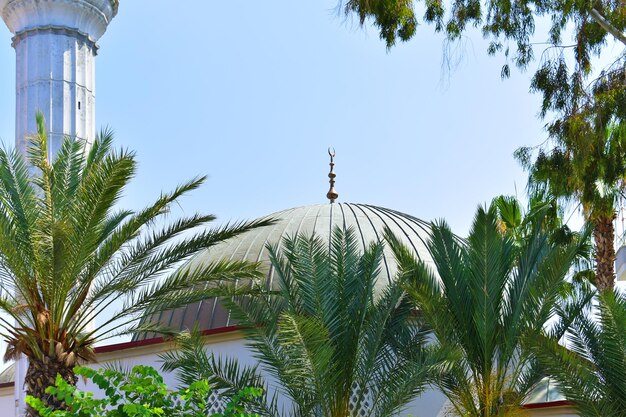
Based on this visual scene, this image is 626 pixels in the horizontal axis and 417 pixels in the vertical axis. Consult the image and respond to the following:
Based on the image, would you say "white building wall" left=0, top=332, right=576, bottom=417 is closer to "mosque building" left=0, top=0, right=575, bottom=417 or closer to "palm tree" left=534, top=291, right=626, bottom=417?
"mosque building" left=0, top=0, right=575, bottom=417

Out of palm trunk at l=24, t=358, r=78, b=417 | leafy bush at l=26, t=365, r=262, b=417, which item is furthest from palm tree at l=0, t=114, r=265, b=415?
leafy bush at l=26, t=365, r=262, b=417

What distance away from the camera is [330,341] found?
1325cm

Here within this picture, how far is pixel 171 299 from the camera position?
571 inches

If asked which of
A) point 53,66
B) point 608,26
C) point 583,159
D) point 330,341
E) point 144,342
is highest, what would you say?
point 53,66

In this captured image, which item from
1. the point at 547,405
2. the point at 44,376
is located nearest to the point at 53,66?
the point at 44,376

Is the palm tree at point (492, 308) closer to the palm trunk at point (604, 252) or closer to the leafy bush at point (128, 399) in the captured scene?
the leafy bush at point (128, 399)

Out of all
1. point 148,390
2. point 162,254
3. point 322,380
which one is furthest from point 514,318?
point 148,390

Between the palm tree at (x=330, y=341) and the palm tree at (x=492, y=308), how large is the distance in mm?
463

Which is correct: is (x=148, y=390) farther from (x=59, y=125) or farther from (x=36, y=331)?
(x=59, y=125)

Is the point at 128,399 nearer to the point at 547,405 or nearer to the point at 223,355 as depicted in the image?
the point at 223,355

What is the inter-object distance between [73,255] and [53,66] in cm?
1579

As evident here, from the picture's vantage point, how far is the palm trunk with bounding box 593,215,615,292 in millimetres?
22000

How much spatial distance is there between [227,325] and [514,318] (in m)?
6.69

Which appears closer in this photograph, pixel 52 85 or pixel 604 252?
pixel 604 252
